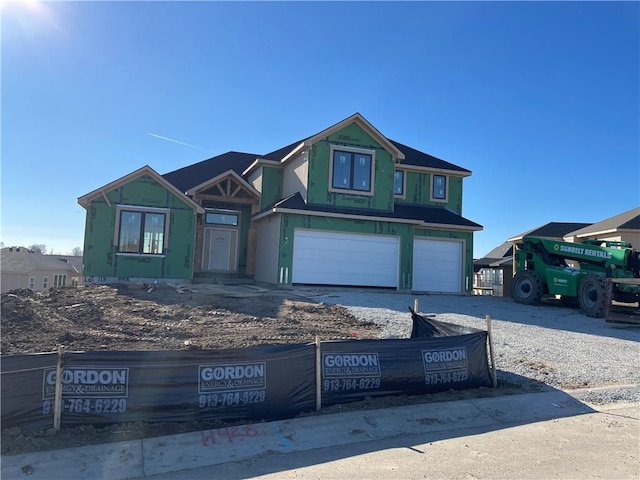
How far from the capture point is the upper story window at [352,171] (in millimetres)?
19422

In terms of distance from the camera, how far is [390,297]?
56.5ft

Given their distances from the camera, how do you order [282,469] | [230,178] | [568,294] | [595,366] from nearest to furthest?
[282,469] → [595,366] → [568,294] → [230,178]

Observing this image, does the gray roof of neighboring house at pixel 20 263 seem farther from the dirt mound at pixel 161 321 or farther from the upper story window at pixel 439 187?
the upper story window at pixel 439 187

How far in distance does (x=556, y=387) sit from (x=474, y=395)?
1529 millimetres

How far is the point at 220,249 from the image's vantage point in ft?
72.6

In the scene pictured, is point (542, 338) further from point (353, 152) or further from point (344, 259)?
point (353, 152)

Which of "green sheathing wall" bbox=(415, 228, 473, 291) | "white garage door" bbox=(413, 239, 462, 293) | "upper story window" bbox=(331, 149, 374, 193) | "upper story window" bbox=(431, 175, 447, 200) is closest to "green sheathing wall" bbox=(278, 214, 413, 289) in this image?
"white garage door" bbox=(413, 239, 462, 293)

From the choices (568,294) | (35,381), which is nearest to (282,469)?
(35,381)

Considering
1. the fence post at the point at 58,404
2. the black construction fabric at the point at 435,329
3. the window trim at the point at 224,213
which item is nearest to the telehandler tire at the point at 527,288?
the black construction fabric at the point at 435,329

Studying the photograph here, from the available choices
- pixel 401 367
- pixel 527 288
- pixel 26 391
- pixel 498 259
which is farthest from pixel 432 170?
pixel 498 259

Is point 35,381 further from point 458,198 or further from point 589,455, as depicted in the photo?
point 458,198

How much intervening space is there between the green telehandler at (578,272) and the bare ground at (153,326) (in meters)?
7.91

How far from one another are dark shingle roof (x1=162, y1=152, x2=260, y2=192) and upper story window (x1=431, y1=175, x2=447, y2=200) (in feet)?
33.7

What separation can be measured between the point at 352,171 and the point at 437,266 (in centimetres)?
604
